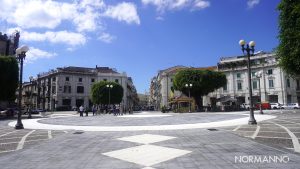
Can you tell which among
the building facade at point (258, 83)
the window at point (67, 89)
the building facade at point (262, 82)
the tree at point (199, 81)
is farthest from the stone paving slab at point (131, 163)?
the window at point (67, 89)

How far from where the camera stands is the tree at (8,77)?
3822 cm

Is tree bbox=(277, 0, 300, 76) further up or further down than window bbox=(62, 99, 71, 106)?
further up

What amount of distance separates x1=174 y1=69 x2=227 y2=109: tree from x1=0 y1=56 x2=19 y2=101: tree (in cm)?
3307

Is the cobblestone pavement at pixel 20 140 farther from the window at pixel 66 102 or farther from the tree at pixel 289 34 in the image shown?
the window at pixel 66 102

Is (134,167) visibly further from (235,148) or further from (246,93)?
(246,93)

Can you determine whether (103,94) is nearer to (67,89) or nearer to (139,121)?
(67,89)

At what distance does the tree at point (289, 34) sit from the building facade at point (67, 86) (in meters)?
59.3

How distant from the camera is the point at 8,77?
127 ft

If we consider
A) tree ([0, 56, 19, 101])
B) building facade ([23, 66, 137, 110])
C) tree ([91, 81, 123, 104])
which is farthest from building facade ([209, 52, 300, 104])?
tree ([0, 56, 19, 101])

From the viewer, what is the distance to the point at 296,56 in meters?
16.6

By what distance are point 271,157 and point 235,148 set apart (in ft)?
4.77

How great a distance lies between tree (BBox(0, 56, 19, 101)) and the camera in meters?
38.2

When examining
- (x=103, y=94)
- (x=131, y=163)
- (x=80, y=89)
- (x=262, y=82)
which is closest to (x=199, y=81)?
(x=262, y=82)

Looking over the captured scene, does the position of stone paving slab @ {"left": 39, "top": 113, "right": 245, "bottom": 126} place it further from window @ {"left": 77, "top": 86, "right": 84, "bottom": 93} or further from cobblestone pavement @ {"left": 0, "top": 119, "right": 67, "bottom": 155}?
window @ {"left": 77, "top": 86, "right": 84, "bottom": 93}
